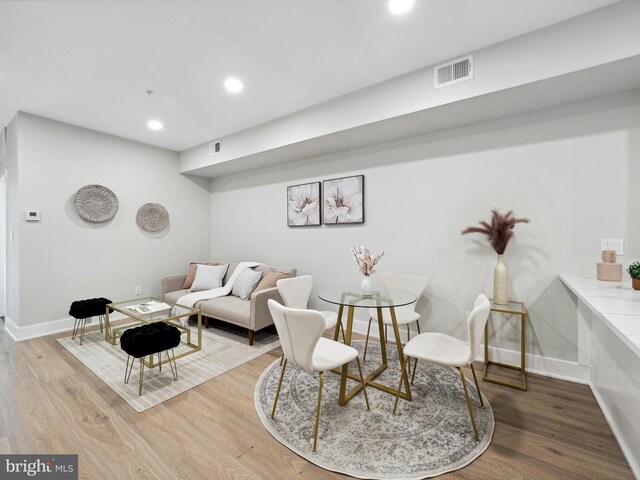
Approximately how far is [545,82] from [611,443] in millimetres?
2414

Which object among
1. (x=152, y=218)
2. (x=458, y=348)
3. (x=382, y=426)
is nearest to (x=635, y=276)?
(x=458, y=348)

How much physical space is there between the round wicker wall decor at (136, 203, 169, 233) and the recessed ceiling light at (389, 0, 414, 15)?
4.27 metres

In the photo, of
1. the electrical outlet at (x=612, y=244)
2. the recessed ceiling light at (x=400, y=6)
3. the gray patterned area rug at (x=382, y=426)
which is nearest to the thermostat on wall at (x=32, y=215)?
the gray patterned area rug at (x=382, y=426)

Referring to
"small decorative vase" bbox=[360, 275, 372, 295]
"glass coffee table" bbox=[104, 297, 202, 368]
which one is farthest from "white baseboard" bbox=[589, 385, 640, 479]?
"glass coffee table" bbox=[104, 297, 202, 368]

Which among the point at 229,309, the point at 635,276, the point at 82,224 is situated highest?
the point at 82,224

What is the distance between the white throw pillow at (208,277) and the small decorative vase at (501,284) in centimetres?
354

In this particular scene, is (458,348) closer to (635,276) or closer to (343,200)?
(635,276)

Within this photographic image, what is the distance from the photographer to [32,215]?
3.39 meters

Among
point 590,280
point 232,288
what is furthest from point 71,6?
point 590,280

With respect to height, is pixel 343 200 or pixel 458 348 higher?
pixel 343 200

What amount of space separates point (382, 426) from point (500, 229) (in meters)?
1.93

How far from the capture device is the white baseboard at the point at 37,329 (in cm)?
336

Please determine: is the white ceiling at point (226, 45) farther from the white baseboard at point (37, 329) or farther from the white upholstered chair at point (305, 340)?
the white baseboard at point (37, 329)

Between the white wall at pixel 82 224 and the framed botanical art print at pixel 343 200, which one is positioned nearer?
the white wall at pixel 82 224
